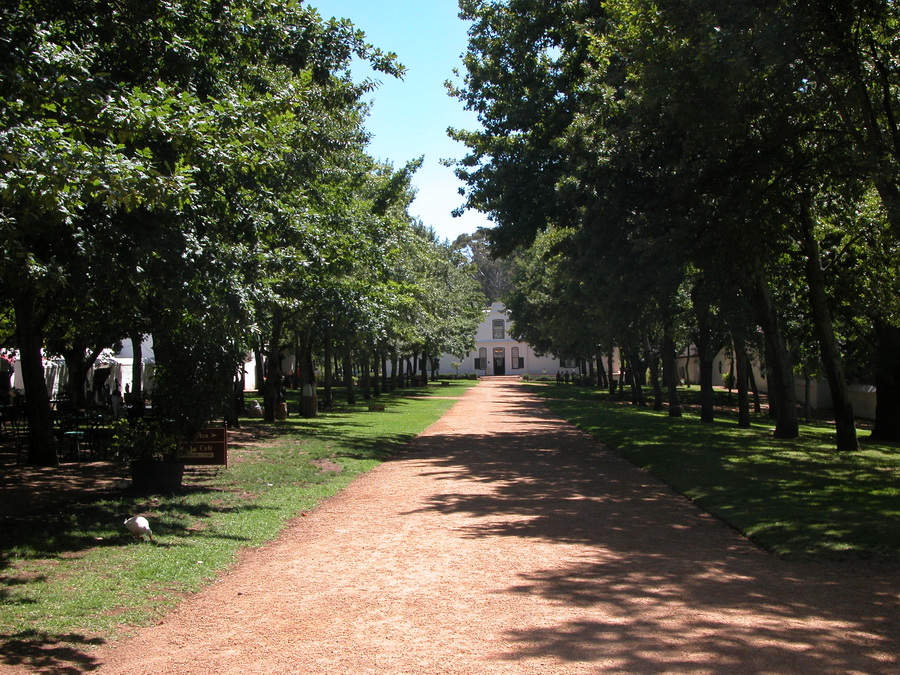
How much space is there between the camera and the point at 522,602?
653 cm

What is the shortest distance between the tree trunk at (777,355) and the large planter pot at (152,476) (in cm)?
1244

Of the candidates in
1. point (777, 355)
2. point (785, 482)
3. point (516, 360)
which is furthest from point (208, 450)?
point (516, 360)

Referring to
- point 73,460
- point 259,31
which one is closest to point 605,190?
point 259,31

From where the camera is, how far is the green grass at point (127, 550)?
19.3 ft

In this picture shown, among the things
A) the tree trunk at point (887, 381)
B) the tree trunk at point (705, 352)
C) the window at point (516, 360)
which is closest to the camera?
the tree trunk at point (887, 381)

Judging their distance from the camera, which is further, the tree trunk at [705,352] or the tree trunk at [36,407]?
the tree trunk at [705,352]

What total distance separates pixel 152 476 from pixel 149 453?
35cm

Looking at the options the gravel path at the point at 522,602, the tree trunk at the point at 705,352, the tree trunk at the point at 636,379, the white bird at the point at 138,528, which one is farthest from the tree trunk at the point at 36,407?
the tree trunk at the point at 636,379

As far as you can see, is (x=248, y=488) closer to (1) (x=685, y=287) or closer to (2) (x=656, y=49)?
(2) (x=656, y=49)

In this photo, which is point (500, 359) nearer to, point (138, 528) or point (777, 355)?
point (777, 355)

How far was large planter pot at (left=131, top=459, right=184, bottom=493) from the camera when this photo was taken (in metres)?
11.2

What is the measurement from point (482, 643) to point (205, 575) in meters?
Result: 3.10

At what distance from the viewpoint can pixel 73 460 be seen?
608 inches

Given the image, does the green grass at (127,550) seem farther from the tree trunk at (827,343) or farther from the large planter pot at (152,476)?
the tree trunk at (827,343)
